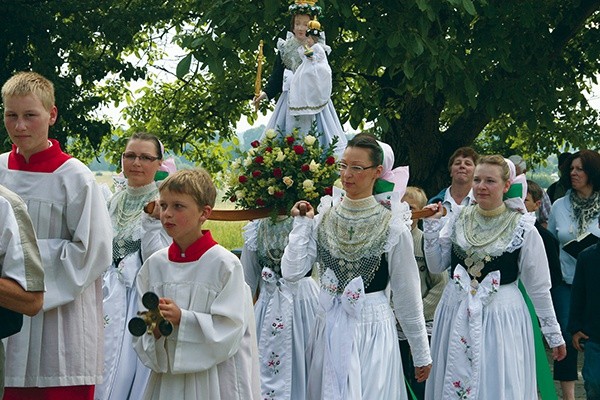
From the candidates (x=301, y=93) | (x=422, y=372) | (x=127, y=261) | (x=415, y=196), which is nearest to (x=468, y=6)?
(x=415, y=196)

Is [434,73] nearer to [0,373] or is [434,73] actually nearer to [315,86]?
[315,86]

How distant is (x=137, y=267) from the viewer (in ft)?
27.1

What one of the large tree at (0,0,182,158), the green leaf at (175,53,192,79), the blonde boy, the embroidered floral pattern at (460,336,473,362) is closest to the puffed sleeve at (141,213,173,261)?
the blonde boy

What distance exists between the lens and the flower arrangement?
8.01 meters

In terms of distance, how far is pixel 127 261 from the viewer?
8.28m

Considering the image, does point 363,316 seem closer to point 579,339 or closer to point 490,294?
point 490,294

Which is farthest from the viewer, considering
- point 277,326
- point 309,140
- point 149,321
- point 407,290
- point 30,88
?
point 277,326

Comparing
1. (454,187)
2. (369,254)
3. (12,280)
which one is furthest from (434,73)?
(12,280)

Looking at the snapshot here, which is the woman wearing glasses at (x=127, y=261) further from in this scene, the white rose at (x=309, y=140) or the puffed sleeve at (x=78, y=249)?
the puffed sleeve at (x=78, y=249)

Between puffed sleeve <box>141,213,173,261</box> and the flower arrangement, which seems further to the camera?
the flower arrangement

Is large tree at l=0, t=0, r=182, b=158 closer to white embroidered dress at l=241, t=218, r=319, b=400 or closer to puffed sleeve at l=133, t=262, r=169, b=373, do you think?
white embroidered dress at l=241, t=218, r=319, b=400

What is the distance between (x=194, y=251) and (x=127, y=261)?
2924mm

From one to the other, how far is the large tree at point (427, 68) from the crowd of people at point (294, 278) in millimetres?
1859

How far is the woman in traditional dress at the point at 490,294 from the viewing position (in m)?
8.05
